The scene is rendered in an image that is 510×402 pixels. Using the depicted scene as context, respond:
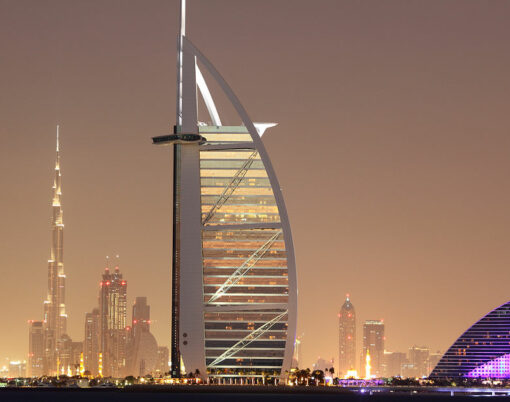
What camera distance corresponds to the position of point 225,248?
19388 centimetres

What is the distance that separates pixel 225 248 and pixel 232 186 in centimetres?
994

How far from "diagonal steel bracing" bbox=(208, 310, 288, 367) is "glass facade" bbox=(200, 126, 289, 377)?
16cm

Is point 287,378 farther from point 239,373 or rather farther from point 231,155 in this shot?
point 231,155

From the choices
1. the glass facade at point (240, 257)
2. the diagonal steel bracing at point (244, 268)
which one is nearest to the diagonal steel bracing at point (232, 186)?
the glass facade at point (240, 257)

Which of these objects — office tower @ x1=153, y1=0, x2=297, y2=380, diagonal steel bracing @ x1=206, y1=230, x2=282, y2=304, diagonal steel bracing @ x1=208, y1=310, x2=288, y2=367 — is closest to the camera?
office tower @ x1=153, y1=0, x2=297, y2=380

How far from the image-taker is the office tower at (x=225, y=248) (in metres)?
190

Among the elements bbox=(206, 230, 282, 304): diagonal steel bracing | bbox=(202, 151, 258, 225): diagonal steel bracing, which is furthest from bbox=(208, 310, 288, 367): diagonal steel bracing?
bbox=(202, 151, 258, 225): diagonal steel bracing

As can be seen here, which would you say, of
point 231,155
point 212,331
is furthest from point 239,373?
point 231,155

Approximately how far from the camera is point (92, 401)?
183 metres

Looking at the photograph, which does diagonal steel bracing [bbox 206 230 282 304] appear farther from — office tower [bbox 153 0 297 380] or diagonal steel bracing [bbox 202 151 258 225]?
diagonal steel bracing [bbox 202 151 258 225]

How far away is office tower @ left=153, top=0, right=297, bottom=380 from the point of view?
190 m

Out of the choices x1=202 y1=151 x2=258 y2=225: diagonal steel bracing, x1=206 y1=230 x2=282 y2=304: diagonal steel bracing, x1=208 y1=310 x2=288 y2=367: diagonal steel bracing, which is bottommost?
x1=208 y1=310 x2=288 y2=367: diagonal steel bracing

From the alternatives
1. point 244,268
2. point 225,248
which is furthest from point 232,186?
point 244,268

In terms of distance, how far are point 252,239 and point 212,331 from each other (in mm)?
15988
